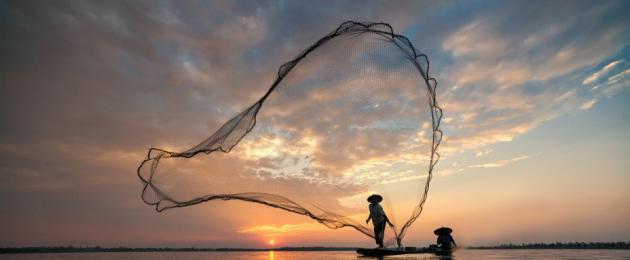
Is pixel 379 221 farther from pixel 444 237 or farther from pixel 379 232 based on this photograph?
pixel 444 237

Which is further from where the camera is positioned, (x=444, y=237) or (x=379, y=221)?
(x=444, y=237)

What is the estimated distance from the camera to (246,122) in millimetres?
11891

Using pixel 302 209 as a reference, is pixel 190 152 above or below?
above

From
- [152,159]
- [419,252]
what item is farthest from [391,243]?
[152,159]

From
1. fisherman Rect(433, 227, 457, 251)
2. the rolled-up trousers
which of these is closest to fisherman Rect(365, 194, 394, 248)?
the rolled-up trousers

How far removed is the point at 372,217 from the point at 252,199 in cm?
968

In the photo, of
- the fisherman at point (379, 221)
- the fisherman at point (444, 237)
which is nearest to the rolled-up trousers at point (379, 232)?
the fisherman at point (379, 221)

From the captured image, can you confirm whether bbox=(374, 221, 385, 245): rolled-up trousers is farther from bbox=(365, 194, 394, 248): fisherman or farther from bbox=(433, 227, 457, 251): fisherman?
bbox=(433, 227, 457, 251): fisherman

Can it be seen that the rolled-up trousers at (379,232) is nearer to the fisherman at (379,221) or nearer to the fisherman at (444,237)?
the fisherman at (379,221)

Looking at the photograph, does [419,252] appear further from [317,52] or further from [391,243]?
[317,52]

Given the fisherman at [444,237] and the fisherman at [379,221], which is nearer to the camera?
the fisherman at [379,221]

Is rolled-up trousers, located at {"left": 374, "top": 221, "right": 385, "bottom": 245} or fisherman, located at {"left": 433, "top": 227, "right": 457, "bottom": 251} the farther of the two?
fisherman, located at {"left": 433, "top": 227, "right": 457, "bottom": 251}

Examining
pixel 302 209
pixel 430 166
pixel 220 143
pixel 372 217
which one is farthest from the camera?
pixel 372 217

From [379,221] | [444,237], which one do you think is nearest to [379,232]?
[379,221]
